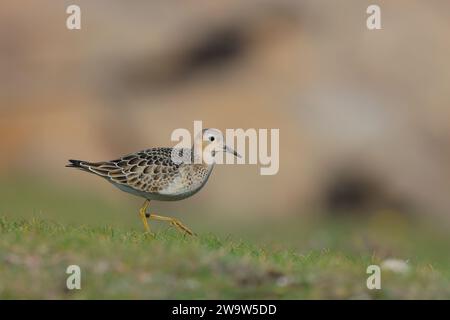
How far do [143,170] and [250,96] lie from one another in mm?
17395

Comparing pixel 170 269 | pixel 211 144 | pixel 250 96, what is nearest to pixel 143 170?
pixel 211 144

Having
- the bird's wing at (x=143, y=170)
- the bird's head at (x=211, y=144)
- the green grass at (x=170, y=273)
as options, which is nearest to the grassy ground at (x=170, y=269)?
the green grass at (x=170, y=273)

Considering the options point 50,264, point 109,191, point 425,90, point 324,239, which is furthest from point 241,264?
point 425,90

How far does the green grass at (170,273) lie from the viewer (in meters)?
12.4

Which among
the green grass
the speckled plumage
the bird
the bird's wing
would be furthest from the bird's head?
the green grass

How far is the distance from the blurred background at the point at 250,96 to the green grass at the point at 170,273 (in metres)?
18.5

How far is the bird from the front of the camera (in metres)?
16.9

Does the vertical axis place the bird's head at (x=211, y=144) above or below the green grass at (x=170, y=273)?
→ above

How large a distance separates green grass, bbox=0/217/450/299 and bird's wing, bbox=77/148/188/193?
2677 millimetres

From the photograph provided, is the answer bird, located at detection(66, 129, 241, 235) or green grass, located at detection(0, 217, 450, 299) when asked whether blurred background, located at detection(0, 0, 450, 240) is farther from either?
green grass, located at detection(0, 217, 450, 299)

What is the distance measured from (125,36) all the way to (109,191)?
532 centimetres

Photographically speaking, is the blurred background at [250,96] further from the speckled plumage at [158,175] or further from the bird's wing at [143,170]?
the speckled plumage at [158,175]

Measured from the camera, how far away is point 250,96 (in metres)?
34.4

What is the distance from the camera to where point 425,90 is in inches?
1346
